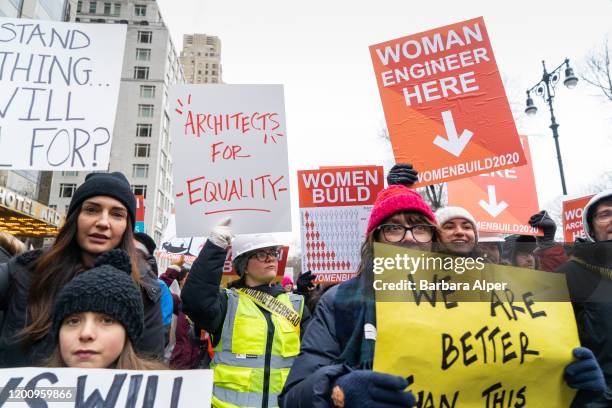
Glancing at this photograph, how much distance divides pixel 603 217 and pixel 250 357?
7.08 ft

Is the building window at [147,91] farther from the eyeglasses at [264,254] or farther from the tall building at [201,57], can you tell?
the tall building at [201,57]

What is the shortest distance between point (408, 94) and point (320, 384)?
3561mm

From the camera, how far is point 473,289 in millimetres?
1328

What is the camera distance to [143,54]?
5531 centimetres

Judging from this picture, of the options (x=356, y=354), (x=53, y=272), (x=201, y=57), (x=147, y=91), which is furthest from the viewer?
(x=201, y=57)

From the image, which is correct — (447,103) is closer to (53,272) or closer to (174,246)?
(53,272)

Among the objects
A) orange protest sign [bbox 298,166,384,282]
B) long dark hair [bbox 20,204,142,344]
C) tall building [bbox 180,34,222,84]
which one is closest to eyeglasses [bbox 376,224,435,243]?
long dark hair [bbox 20,204,142,344]

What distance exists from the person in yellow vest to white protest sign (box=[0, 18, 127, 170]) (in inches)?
37.9

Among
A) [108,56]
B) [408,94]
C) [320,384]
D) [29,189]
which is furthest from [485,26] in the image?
[29,189]

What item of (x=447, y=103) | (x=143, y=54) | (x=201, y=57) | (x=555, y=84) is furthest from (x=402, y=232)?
(x=201, y=57)

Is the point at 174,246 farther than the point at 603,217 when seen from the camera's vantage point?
Yes

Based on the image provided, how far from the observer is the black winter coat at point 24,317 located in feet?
5.76

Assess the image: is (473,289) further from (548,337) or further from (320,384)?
(320,384)

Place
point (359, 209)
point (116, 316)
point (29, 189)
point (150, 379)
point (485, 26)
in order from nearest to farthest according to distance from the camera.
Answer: point (150, 379)
point (116, 316)
point (485, 26)
point (359, 209)
point (29, 189)
